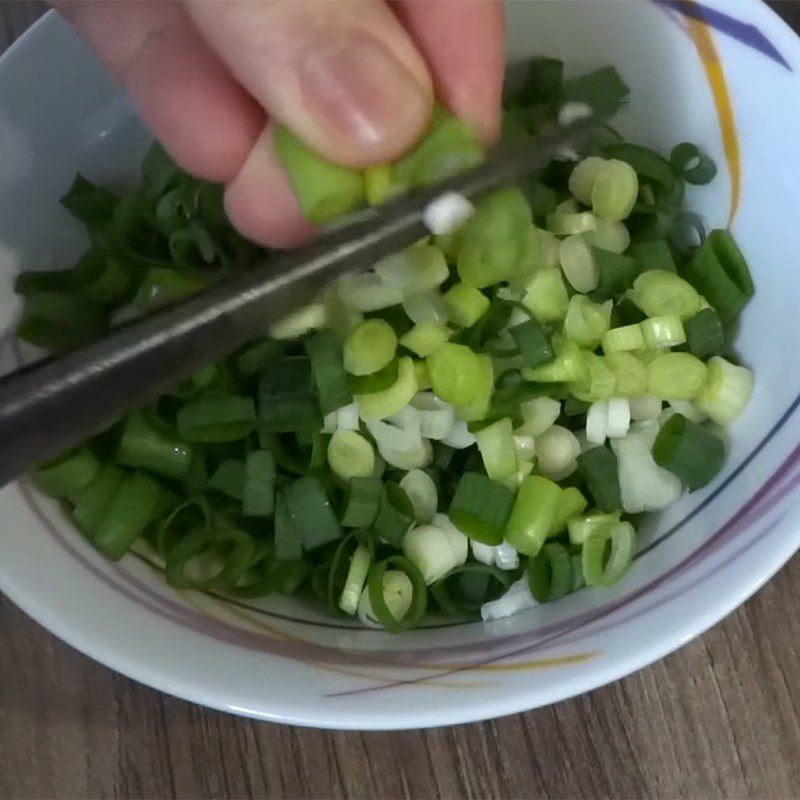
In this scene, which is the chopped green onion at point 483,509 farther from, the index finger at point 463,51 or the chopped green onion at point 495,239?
the index finger at point 463,51

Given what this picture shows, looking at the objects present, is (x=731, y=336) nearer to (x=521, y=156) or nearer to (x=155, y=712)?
(x=521, y=156)

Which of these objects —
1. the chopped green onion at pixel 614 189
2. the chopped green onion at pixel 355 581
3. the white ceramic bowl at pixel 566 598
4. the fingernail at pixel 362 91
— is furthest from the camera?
the chopped green onion at pixel 614 189

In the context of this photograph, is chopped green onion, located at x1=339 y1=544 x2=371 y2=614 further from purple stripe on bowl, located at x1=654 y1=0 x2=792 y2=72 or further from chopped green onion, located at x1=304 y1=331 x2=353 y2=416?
purple stripe on bowl, located at x1=654 y1=0 x2=792 y2=72

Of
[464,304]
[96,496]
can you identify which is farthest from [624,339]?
[96,496]

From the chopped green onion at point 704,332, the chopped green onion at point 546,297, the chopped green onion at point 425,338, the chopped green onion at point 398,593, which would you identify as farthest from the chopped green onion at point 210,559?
the chopped green onion at point 704,332

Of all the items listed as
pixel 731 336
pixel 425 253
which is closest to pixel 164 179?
pixel 425 253

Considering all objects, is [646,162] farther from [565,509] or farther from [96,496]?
[96,496]
